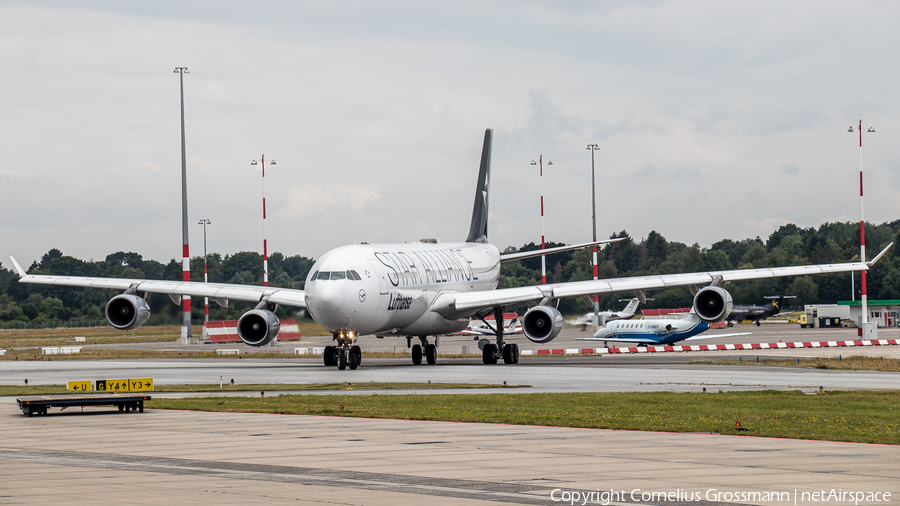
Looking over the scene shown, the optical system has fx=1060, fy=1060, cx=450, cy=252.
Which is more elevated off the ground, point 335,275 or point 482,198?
point 482,198

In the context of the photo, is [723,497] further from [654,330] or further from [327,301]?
[654,330]

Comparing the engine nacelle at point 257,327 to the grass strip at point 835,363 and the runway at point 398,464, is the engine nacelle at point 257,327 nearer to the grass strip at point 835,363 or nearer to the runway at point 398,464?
the grass strip at point 835,363

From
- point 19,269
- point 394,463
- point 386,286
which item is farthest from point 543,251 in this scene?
point 394,463

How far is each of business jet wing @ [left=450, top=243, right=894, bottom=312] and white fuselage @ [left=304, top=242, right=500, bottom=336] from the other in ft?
5.09

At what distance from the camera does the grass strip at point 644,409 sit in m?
19.0

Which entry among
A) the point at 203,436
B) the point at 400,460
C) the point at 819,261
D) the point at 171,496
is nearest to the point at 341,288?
the point at 203,436

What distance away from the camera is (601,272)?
128 meters

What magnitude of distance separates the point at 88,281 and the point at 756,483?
131 feet

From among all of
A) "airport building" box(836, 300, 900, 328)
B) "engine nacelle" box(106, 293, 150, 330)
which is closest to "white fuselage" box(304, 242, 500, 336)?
"engine nacelle" box(106, 293, 150, 330)

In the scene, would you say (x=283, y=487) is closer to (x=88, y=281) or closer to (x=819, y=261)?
(x=88, y=281)

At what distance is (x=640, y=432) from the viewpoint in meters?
18.8

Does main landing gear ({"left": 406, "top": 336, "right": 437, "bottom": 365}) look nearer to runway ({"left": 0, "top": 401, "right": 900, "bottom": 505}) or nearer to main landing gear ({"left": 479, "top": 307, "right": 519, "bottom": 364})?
main landing gear ({"left": 479, "top": 307, "right": 519, "bottom": 364})

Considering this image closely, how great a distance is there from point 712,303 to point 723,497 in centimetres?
3401

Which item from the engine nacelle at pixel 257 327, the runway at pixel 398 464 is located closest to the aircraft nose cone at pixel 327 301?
the engine nacelle at pixel 257 327
